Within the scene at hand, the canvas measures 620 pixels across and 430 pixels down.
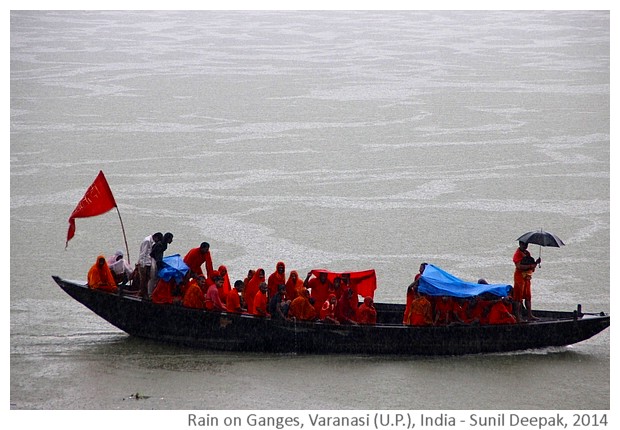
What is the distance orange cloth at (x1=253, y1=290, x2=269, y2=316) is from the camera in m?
11.9

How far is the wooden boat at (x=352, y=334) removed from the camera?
11.8 m

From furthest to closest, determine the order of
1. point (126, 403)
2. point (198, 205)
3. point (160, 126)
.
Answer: point (160, 126) < point (198, 205) < point (126, 403)

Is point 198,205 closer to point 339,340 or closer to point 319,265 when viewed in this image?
point 319,265

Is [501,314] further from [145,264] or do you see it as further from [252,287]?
[145,264]

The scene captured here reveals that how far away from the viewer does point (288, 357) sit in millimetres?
12023

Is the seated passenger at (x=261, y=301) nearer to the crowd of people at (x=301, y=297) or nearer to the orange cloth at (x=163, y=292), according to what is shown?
the crowd of people at (x=301, y=297)

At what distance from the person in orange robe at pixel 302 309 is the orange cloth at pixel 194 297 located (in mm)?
990

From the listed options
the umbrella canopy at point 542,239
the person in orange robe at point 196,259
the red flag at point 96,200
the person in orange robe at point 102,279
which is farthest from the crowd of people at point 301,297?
the red flag at point 96,200

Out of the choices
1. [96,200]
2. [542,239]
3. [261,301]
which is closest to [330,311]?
[261,301]

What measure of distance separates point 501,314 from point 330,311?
1871 mm

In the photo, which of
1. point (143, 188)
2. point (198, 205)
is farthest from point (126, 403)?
point (143, 188)

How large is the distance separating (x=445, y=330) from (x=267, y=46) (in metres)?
31.3

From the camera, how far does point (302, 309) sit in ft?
39.0

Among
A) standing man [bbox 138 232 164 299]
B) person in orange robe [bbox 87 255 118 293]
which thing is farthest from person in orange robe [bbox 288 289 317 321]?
person in orange robe [bbox 87 255 118 293]
